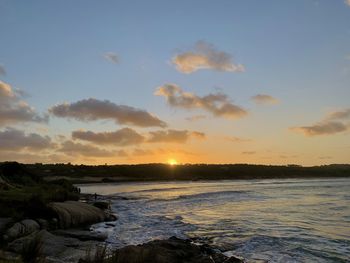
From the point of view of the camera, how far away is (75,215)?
29078 mm

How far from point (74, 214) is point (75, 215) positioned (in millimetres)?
101

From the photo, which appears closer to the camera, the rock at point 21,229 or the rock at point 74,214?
the rock at point 21,229

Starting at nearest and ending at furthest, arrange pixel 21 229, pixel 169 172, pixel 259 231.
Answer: pixel 21 229
pixel 259 231
pixel 169 172

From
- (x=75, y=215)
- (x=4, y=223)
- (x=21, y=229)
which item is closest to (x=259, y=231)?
(x=75, y=215)

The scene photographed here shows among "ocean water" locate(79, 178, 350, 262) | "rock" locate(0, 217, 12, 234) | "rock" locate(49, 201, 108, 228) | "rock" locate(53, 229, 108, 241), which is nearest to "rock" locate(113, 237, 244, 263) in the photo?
"ocean water" locate(79, 178, 350, 262)

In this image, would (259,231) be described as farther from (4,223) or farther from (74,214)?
(4,223)

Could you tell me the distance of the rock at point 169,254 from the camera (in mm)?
13459

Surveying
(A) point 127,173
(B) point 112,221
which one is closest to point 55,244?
(B) point 112,221

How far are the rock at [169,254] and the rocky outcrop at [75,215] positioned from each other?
29.1 ft

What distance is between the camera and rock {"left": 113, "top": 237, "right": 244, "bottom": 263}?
44.2ft

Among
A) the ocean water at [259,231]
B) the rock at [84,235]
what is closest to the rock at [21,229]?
the rock at [84,235]

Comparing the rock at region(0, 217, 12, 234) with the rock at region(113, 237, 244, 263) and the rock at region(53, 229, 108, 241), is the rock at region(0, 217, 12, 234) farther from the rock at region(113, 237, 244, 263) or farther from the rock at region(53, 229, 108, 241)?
the rock at region(113, 237, 244, 263)

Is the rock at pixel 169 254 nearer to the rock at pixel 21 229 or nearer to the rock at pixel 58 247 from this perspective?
the rock at pixel 58 247

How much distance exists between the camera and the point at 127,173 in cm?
17838
